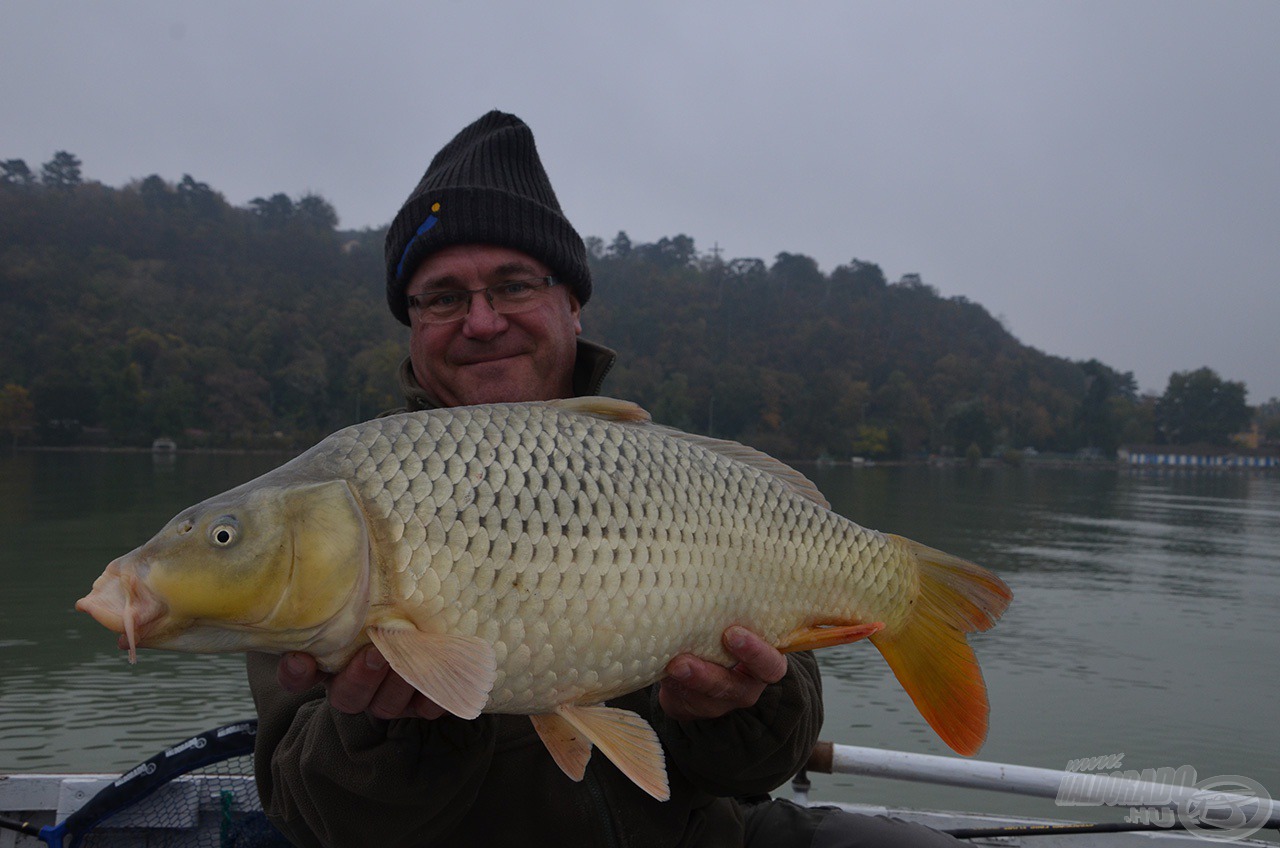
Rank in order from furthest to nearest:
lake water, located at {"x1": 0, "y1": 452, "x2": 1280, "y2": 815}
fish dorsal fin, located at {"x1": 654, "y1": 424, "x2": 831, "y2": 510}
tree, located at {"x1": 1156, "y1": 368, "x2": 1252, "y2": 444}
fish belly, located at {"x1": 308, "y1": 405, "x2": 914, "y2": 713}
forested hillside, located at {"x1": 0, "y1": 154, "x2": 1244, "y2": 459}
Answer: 1. tree, located at {"x1": 1156, "y1": 368, "x2": 1252, "y2": 444}
2. forested hillside, located at {"x1": 0, "y1": 154, "x2": 1244, "y2": 459}
3. lake water, located at {"x1": 0, "y1": 452, "x2": 1280, "y2": 815}
4. fish dorsal fin, located at {"x1": 654, "y1": 424, "x2": 831, "y2": 510}
5. fish belly, located at {"x1": 308, "y1": 405, "x2": 914, "y2": 713}

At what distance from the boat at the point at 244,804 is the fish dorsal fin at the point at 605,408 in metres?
1.40

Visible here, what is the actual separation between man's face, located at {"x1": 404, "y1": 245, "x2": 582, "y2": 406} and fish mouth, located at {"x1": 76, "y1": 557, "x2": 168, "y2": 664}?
4.03 ft

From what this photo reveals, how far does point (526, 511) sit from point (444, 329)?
1107 mm

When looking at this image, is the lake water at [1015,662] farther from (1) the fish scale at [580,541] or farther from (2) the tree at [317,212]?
(2) the tree at [317,212]

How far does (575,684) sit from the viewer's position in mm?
1449

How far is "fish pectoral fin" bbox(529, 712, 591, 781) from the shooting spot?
1.53 m

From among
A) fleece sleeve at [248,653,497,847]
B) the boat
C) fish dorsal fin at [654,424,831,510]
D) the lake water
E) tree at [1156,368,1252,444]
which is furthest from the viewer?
tree at [1156,368,1252,444]

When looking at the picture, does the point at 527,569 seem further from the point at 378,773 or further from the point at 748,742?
the point at 748,742

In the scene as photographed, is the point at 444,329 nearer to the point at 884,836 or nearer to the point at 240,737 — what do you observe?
the point at 240,737

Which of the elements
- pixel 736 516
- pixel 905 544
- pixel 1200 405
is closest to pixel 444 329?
pixel 736 516

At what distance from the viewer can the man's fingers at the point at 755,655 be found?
63.7 inches

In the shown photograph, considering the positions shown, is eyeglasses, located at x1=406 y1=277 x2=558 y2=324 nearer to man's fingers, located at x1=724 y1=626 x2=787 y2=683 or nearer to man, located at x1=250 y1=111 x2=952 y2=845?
man, located at x1=250 y1=111 x2=952 y2=845

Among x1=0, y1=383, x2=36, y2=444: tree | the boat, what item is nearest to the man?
the boat

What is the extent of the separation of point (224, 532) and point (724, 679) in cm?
89
